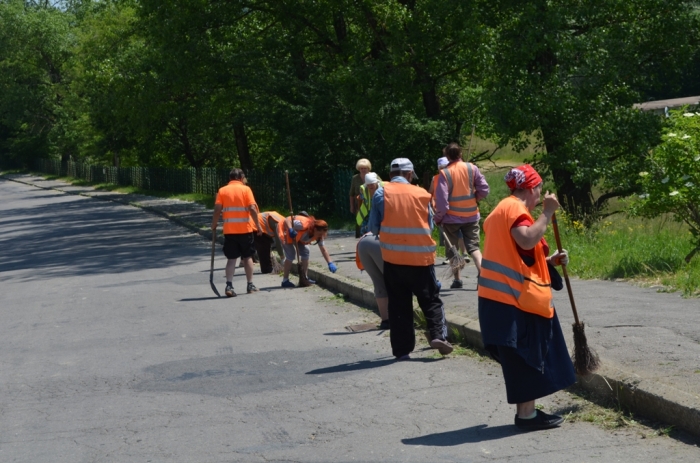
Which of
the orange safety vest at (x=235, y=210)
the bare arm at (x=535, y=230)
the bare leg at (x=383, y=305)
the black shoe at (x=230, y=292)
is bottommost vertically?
the black shoe at (x=230, y=292)

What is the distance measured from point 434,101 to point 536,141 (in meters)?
3.59

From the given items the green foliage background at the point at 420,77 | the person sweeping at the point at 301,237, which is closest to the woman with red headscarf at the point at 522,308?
the person sweeping at the point at 301,237

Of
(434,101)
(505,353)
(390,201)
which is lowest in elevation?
(505,353)

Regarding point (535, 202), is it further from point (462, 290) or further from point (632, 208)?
point (632, 208)

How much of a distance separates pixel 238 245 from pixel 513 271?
814 centimetres

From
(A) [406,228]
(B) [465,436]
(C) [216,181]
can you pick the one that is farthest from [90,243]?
(B) [465,436]

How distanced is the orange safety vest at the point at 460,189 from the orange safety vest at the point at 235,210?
11.3 feet

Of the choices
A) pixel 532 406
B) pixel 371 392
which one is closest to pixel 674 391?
pixel 532 406

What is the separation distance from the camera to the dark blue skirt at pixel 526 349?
6055 mm

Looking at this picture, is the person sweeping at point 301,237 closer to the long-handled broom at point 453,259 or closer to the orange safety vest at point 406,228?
the long-handled broom at point 453,259

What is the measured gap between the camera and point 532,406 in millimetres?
6156

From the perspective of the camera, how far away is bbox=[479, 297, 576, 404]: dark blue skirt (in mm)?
6055

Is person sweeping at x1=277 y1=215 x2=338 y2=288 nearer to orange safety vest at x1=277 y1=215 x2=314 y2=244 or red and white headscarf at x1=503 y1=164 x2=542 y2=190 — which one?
orange safety vest at x1=277 y1=215 x2=314 y2=244

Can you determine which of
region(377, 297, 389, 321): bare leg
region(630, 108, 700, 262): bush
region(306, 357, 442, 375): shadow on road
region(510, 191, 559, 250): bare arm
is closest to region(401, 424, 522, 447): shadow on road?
region(510, 191, 559, 250): bare arm
